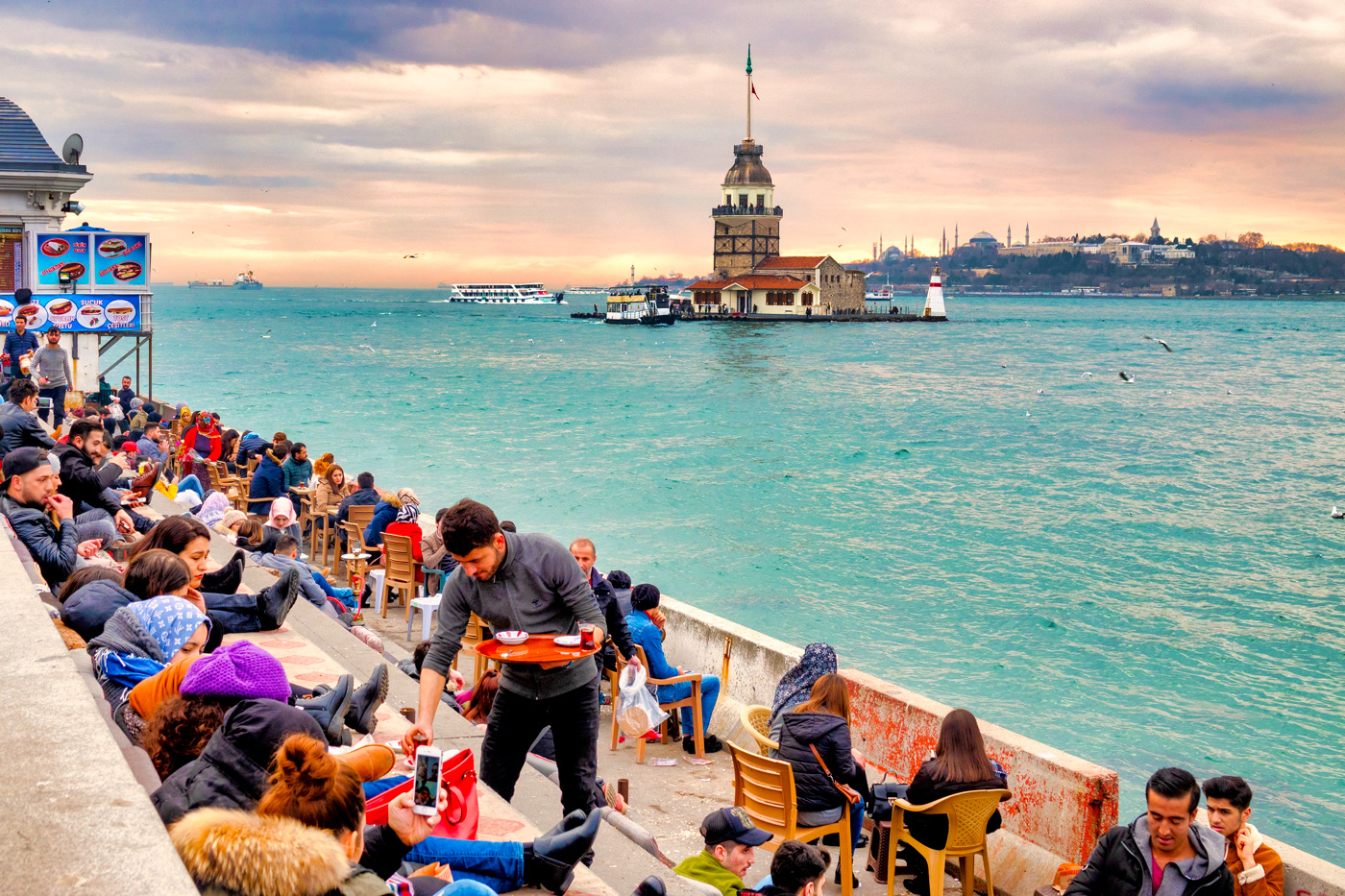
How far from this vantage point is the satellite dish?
25656 millimetres

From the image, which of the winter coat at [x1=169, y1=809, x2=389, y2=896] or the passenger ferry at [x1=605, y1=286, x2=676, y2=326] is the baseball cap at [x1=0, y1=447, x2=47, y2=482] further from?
the passenger ferry at [x1=605, y1=286, x2=676, y2=326]

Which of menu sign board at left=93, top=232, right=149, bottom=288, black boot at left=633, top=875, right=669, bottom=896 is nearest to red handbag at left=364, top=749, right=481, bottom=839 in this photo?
black boot at left=633, top=875, right=669, bottom=896

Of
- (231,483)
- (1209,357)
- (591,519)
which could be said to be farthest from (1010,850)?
(1209,357)

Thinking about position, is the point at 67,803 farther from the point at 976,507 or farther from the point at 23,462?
the point at 976,507

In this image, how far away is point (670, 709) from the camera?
7.34 m

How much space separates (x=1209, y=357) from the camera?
101m

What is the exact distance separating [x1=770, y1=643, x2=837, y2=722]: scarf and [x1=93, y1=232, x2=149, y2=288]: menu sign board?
2511cm

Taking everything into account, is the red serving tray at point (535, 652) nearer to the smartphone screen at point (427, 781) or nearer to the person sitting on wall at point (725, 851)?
the smartphone screen at point (427, 781)

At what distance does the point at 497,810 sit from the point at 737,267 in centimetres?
Result: 13578

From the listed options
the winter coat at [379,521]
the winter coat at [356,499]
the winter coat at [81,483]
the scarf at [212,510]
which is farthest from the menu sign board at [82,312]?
the winter coat at [81,483]

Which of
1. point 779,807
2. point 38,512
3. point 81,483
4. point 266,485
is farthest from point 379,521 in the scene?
point 779,807

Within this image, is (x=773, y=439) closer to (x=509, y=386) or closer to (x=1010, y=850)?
(x=509, y=386)

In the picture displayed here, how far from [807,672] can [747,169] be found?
130773 millimetres

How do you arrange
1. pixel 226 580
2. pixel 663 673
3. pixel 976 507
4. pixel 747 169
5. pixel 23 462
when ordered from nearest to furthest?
pixel 23 462 → pixel 226 580 → pixel 663 673 → pixel 976 507 → pixel 747 169
